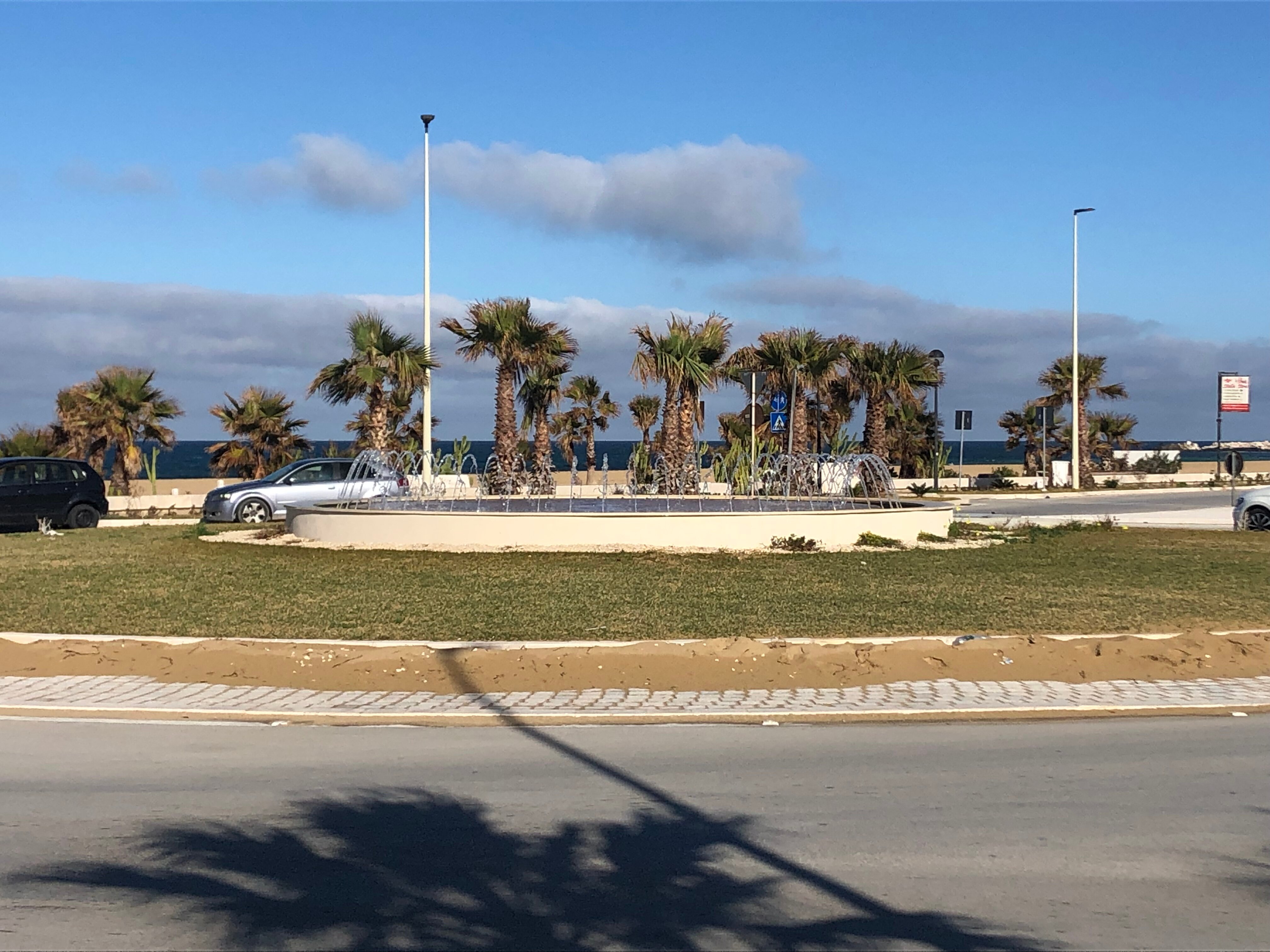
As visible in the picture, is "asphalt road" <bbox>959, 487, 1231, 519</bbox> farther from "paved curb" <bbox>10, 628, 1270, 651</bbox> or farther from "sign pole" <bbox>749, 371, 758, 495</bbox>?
"paved curb" <bbox>10, 628, 1270, 651</bbox>

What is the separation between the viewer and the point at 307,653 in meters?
11.0

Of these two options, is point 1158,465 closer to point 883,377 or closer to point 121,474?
point 883,377

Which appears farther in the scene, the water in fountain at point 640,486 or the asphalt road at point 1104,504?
the asphalt road at point 1104,504

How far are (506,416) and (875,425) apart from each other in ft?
52.7

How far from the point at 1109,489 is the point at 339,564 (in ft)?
137

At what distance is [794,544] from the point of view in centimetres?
1991

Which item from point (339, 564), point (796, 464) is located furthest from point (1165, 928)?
point (796, 464)

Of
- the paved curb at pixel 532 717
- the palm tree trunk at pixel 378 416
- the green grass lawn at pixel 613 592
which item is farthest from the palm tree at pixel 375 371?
the paved curb at pixel 532 717

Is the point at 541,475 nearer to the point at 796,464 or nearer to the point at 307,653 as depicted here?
the point at 796,464

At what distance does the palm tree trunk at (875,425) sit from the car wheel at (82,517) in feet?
93.8

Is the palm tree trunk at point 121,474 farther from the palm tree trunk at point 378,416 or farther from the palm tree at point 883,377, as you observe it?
the palm tree at point 883,377

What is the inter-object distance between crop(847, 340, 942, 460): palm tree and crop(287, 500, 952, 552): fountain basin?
2535 cm

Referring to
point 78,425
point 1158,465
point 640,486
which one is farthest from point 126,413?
point 1158,465

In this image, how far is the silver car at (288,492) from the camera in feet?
88.5
